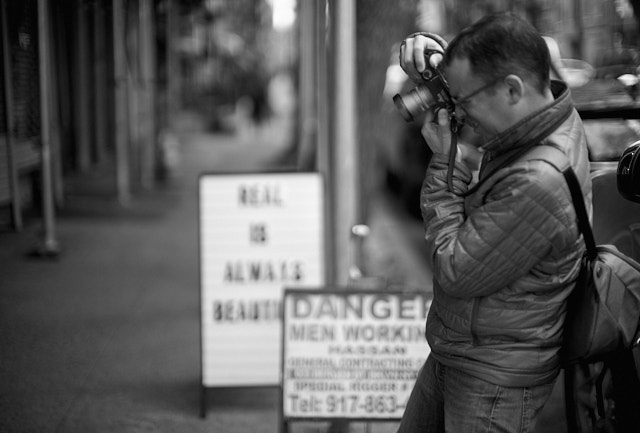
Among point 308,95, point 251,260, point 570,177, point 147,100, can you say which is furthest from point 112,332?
point 147,100

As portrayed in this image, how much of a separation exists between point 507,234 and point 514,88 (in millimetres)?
390

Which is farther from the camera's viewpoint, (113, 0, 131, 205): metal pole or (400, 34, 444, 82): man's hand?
(113, 0, 131, 205): metal pole

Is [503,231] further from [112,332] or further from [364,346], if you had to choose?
[112,332]

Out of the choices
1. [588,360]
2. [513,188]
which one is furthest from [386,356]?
[513,188]

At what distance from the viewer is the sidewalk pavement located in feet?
15.0

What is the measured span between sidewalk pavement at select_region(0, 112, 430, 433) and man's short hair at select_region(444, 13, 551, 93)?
2778 mm

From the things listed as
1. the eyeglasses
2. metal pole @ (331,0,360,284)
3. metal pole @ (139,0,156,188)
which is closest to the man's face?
the eyeglasses

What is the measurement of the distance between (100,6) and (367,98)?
3688 mm

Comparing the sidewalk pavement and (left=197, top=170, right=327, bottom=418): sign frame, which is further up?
(left=197, top=170, right=327, bottom=418): sign frame

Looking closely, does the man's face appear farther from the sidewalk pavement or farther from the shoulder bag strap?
the sidewalk pavement

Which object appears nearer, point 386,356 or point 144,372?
point 386,356

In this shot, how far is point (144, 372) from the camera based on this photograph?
5.23 meters

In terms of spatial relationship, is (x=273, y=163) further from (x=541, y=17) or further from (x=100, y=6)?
(x=100, y=6)

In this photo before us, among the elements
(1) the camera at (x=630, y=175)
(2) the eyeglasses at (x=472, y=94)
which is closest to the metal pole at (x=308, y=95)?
(1) the camera at (x=630, y=175)
